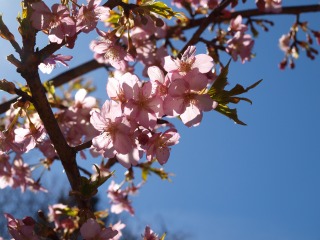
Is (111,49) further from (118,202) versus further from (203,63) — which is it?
(118,202)

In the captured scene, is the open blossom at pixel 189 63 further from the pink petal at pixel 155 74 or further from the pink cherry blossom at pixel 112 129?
the pink cherry blossom at pixel 112 129

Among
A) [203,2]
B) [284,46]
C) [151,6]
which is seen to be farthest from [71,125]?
[284,46]

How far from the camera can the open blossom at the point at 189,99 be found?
1.43 metres

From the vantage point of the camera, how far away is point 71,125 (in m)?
2.64

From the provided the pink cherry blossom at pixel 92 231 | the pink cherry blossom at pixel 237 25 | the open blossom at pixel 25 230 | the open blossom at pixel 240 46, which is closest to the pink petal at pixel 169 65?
the pink cherry blossom at pixel 92 231

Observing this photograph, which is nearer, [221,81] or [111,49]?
[221,81]

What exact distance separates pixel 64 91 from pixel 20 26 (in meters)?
2.98

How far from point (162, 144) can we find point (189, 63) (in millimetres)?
341

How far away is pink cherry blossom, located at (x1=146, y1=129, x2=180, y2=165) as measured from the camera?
1552 mm

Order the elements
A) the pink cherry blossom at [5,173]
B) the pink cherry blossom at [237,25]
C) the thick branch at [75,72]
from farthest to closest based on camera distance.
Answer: the thick branch at [75,72] → the pink cherry blossom at [237,25] → the pink cherry blossom at [5,173]

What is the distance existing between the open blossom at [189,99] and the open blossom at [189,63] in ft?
0.15

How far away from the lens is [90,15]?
1.67 metres

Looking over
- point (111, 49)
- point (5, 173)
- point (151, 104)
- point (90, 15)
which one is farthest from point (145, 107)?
point (5, 173)

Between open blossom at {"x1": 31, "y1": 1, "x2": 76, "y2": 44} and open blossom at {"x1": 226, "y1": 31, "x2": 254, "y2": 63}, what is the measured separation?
1.60 meters
